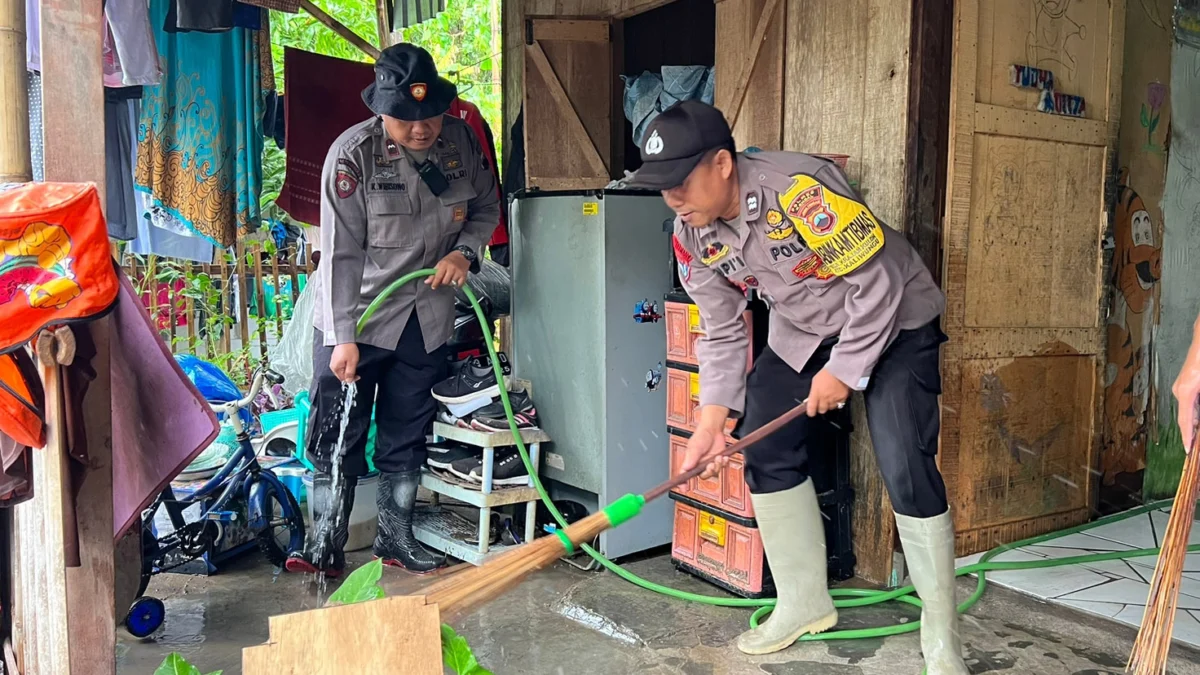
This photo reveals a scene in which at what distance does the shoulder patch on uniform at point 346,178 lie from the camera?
12.3 ft

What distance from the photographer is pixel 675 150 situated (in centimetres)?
266

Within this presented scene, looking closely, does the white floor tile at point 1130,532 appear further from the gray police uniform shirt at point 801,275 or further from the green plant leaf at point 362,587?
the green plant leaf at point 362,587

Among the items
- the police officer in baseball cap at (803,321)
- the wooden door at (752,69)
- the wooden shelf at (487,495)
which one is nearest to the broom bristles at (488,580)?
the police officer in baseball cap at (803,321)

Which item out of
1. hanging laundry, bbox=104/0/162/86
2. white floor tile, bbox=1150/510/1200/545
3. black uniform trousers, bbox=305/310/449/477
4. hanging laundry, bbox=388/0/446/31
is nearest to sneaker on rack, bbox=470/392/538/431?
black uniform trousers, bbox=305/310/449/477

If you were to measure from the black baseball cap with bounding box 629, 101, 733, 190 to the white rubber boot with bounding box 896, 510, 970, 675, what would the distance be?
1.26m

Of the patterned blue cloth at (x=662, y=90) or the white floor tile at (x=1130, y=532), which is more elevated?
the patterned blue cloth at (x=662, y=90)

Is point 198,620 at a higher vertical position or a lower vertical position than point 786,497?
lower

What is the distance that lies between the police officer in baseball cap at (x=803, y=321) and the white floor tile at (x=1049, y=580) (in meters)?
0.90

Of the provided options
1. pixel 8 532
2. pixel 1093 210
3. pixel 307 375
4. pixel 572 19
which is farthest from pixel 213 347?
pixel 1093 210

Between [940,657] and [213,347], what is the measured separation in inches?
283

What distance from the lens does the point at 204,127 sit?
14.6ft

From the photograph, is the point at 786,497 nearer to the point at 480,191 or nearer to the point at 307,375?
the point at 480,191

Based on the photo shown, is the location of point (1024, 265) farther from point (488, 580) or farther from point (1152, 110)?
point (488, 580)

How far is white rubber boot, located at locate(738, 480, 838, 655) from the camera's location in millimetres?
3125
